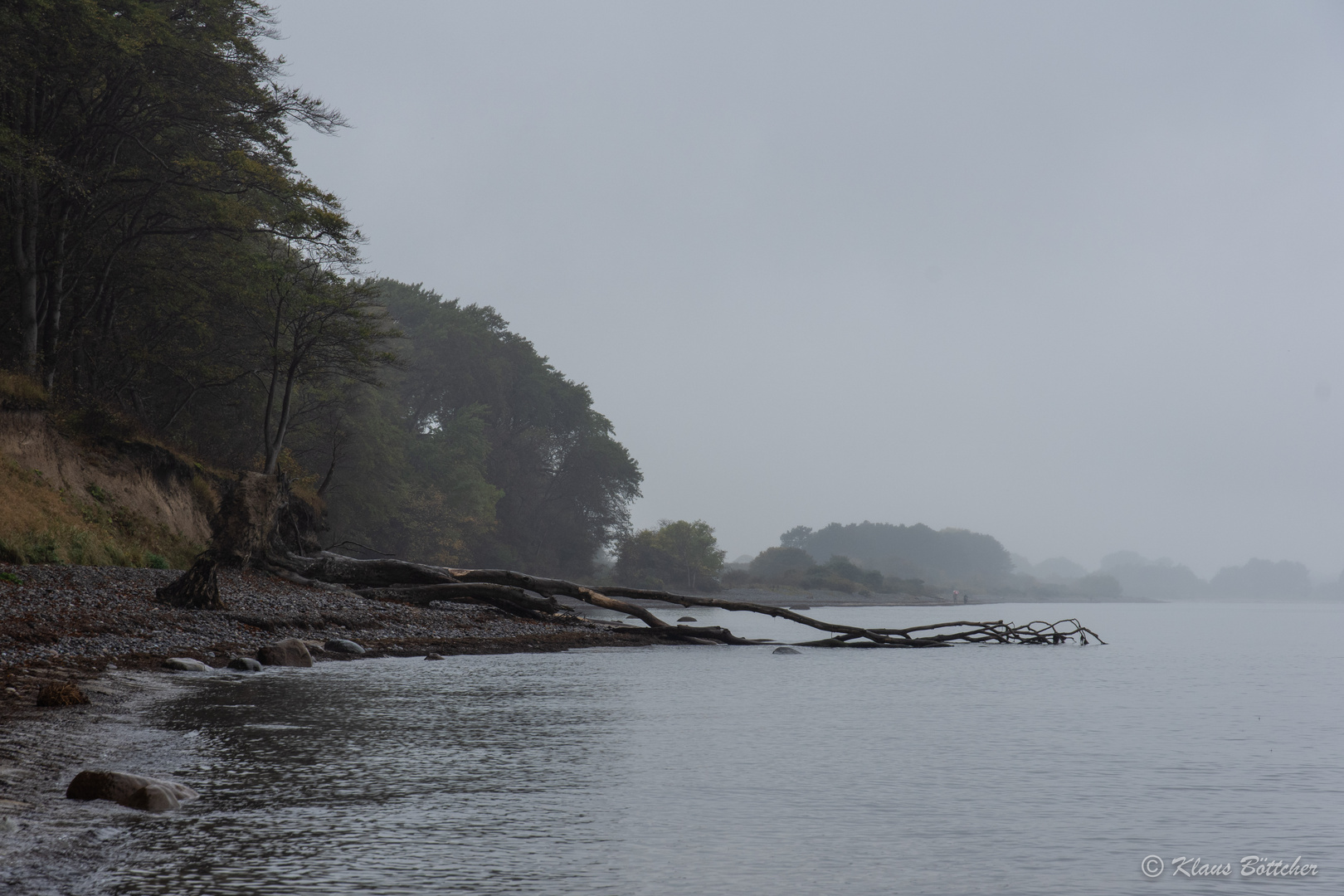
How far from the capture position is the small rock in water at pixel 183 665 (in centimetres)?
1355

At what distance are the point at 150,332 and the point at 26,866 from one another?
2873cm

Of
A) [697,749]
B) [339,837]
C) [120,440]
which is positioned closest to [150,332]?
[120,440]

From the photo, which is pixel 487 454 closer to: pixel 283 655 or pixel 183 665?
pixel 283 655

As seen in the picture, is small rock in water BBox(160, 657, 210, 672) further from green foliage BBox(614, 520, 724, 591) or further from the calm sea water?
green foliage BBox(614, 520, 724, 591)

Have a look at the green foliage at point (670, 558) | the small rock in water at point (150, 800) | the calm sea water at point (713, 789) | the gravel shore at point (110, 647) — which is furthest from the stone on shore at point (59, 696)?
the green foliage at point (670, 558)

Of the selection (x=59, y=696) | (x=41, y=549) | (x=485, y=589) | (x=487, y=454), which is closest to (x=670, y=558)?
(x=487, y=454)

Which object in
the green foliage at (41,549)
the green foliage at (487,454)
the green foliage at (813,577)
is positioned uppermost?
the green foliage at (487,454)

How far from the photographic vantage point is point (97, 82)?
2455cm

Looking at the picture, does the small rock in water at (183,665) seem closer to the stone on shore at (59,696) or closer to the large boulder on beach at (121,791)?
the stone on shore at (59,696)

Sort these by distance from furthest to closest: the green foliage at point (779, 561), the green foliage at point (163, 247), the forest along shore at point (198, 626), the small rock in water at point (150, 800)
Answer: the green foliage at point (779, 561) → the green foliage at point (163, 247) → the forest along shore at point (198, 626) → the small rock in water at point (150, 800)

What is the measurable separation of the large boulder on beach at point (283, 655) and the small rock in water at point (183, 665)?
5.10 feet

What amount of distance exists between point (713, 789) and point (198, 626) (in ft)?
40.3

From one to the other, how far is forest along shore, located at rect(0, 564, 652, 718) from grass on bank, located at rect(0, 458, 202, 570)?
0.97 metres

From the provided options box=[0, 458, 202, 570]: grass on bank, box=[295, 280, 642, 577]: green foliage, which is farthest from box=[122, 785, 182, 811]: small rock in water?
box=[295, 280, 642, 577]: green foliage
